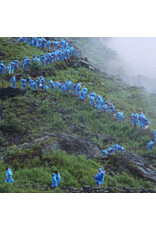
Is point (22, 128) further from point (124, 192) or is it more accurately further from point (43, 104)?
point (124, 192)

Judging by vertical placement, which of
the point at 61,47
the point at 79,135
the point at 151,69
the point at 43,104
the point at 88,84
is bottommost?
the point at 79,135

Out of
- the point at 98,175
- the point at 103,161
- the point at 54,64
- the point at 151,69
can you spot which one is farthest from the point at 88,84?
the point at 98,175

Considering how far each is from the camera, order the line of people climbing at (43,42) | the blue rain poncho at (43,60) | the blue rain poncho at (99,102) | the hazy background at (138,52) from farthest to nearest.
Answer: the blue rain poncho at (43,60) → the line of people climbing at (43,42) → the hazy background at (138,52) → the blue rain poncho at (99,102)

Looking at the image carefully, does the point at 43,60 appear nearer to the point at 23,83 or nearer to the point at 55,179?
the point at 23,83

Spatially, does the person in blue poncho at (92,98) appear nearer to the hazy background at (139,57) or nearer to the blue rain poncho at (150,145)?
the hazy background at (139,57)

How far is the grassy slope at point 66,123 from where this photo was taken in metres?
7.13

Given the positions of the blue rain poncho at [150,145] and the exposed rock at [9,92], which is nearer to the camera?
the blue rain poncho at [150,145]

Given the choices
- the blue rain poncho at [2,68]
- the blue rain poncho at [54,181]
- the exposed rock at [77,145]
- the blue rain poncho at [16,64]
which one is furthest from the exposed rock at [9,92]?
the blue rain poncho at [54,181]

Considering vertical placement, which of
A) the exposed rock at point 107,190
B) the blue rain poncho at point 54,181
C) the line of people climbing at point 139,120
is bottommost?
the exposed rock at point 107,190

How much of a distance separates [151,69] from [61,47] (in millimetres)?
→ 3959

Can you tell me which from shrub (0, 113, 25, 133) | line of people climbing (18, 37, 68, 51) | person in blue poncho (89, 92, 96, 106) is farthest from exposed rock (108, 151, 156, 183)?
line of people climbing (18, 37, 68, 51)

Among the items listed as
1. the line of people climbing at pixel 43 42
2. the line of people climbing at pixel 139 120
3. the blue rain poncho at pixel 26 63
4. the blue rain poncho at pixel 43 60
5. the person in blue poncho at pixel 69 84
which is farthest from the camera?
the blue rain poncho at pixel 43 60

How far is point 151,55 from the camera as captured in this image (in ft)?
37.0

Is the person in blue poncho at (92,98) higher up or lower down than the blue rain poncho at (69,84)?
lower down
